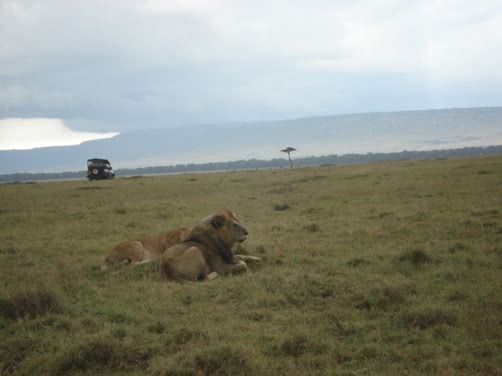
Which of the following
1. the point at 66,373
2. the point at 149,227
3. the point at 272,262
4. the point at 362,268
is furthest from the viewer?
the point at 149,227

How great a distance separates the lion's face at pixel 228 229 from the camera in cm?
1012

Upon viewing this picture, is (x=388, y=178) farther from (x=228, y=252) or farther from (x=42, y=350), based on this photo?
(x=42, y=350)

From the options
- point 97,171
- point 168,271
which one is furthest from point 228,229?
point 97,171

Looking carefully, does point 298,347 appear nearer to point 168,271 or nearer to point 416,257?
point 168,271

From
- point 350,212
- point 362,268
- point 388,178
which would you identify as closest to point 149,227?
point 350,212

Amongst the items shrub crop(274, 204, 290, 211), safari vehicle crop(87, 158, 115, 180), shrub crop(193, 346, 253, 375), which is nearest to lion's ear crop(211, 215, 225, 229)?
shrub crop(193, 346, 253, 375)

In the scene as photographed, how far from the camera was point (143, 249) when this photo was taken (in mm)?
11250

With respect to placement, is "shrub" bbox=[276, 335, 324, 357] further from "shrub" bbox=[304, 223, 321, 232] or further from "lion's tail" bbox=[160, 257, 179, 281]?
"shrub" bbox=[304, 223, 321, 232]

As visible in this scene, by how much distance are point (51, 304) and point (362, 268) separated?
496 centimetres

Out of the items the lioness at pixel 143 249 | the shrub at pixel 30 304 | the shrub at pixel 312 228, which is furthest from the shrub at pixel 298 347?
the shrub at pixel 312 228

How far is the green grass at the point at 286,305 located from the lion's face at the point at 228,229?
2.22 feet

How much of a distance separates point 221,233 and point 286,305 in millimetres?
2480

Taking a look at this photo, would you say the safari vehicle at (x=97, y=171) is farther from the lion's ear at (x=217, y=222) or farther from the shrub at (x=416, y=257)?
the shrub at (x=416, y=257)

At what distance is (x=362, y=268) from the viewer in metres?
9.86
